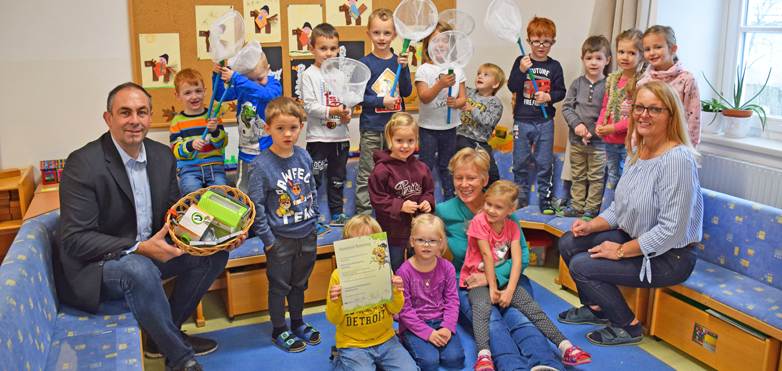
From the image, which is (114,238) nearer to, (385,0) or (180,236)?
(180,236)

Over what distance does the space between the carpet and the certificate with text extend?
1.73ft

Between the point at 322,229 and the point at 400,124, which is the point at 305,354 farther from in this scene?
the point at 400,124

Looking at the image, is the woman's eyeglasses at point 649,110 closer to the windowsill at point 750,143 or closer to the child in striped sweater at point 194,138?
the windowsill at point 750,143

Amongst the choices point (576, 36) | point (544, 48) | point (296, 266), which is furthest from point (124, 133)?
point (576, 36)

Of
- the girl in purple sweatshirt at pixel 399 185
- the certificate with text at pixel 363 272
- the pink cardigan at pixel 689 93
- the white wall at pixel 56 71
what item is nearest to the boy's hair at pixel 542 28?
the pink cardigan at pixel 689 93

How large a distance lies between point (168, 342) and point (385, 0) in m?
3.06

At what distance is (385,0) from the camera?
14.8 ft

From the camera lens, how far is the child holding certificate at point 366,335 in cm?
263

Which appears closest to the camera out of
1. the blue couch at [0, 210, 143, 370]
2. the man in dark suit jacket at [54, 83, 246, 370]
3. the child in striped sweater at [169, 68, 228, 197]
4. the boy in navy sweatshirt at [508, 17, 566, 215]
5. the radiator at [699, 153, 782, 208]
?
the blue couch at [0, 210, 143, 370]

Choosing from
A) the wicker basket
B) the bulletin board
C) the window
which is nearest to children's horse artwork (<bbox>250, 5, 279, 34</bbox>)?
the bulletin board

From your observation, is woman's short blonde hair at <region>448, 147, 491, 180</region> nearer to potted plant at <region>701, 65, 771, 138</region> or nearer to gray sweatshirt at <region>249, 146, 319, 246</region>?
gray sweatshirt at <region>249, 146, 319, 246</region>

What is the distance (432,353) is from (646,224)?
1292mm

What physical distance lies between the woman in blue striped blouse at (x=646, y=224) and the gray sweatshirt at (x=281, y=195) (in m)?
1.52

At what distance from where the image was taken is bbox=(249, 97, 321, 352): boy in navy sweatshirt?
2.90m
